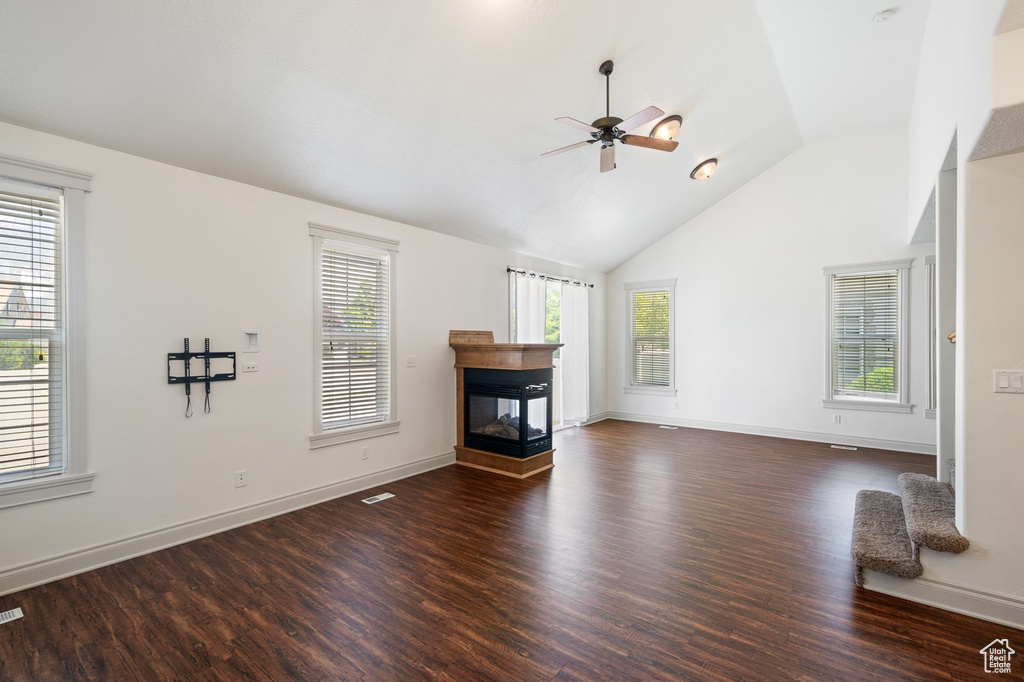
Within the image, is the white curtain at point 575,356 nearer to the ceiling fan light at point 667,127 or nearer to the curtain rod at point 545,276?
the curtain rod at point 545,276

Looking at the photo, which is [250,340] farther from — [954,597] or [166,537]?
[954,597]

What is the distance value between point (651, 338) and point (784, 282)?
6.93 feet

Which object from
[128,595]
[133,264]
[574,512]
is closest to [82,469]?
[128,595]

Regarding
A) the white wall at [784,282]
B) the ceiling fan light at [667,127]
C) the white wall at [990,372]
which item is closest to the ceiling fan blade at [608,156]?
the ceiling fan light at [667,127]

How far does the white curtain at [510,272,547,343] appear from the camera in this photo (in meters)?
6.33

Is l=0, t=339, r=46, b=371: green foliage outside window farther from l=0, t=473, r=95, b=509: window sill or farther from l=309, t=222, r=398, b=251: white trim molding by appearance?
l=309, t=222, r=398, b=251: white trim molding

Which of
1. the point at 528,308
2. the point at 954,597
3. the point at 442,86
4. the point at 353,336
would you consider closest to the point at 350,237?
the point at 353,336

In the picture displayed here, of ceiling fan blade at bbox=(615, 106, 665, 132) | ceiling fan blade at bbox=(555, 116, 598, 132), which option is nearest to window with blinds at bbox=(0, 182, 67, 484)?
ceiling fan blade at bbox=(555, 116, 598, 132)

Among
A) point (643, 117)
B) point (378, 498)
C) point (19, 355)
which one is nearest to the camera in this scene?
point (19, 355)

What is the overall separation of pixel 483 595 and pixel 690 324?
588 cm

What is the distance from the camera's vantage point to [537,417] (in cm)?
517

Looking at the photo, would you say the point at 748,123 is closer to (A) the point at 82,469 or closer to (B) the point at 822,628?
(B) the point at 822,628

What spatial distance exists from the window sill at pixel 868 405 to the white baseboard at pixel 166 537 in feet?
18.7

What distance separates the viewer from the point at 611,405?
27.1 ft
